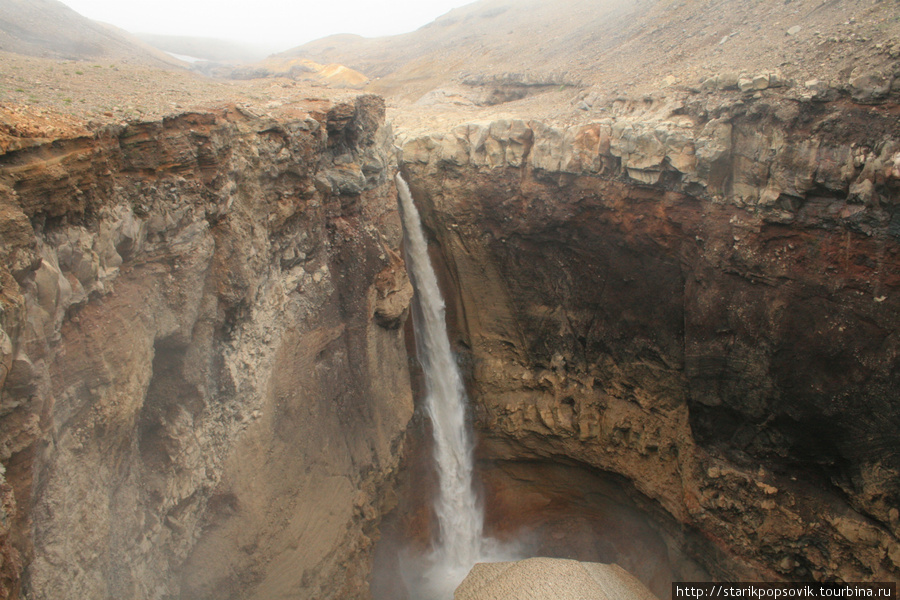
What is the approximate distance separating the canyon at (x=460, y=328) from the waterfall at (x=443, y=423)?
38cm

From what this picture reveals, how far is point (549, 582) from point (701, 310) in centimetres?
664

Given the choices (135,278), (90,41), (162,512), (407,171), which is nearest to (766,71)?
(407,171)

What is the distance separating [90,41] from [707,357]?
25.1 metres

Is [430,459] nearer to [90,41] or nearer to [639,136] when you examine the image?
[639,136]

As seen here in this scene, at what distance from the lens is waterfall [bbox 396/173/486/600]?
1355cm

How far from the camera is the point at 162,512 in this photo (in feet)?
24.6

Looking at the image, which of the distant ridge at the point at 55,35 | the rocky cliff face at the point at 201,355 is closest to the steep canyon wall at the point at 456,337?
the rocky cliff face at the point at 201,355

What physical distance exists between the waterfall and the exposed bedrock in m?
0.53

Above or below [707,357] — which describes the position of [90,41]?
above

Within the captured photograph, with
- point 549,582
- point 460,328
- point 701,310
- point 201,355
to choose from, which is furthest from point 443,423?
point 201,355

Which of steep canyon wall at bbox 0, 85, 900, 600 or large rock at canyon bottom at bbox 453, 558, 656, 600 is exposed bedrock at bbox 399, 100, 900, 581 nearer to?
steep canyon wall at bbox 0, 85, 900, 600

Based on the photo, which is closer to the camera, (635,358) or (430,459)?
(635,358)

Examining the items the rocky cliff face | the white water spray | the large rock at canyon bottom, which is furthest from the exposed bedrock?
the rocky cliff face

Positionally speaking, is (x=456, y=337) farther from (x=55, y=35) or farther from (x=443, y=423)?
(x=55, y=35)
